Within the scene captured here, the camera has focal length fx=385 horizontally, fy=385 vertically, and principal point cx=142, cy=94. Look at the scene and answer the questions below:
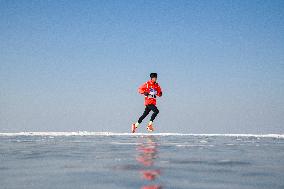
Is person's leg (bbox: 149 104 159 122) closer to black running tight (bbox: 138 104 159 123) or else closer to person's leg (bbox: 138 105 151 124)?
black running tight (bbox: 138 104 159 123)

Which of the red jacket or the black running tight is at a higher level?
the red jacket

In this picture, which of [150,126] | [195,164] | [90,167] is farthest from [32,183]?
[150,126]

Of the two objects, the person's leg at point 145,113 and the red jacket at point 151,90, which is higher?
the red jacket at point 151,90

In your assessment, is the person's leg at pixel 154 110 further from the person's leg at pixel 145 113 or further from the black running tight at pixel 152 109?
the person's leg at pixel 145 113

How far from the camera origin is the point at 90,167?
327cm

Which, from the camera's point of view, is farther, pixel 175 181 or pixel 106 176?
pixel 106 176

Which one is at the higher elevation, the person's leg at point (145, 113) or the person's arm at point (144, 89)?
the person's arm at point (144, 89)

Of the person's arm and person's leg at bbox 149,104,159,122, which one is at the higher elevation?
the person's arm

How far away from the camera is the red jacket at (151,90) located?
14.6 m

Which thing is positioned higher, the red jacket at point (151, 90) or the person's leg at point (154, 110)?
the red jacket at point (151, 90)

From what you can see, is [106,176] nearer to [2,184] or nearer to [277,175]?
[2,184]

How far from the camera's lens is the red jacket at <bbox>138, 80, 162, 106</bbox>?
14586mm

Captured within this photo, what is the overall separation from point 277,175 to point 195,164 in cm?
89

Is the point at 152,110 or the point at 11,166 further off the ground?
the point at 152,110
